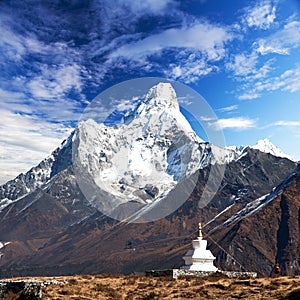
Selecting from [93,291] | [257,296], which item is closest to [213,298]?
[257,296]

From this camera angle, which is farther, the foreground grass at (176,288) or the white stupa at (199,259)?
the white stupa at (199,259)

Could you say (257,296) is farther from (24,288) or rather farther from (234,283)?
(24,288)

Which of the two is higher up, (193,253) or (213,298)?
(193,253)

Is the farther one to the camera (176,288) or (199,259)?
(199,259)

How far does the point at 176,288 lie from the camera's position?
138ft

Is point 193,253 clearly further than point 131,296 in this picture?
Yes

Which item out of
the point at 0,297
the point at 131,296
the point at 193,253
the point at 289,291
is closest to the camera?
the point at 289,291

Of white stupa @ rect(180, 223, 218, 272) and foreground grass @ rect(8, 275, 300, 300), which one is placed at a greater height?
white stupa @ rect(180, 223, 218, 272)

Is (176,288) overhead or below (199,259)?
below

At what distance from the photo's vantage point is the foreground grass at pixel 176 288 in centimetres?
3750

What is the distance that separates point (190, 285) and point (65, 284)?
34.3 ft

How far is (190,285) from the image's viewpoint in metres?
43.1

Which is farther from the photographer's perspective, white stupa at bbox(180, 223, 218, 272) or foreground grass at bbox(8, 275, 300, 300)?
white stupa at bbox(180, 223, 218, 272)

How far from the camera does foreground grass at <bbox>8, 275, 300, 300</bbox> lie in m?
37.5
